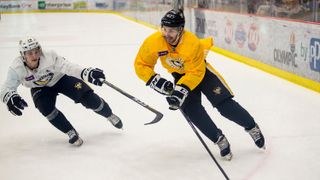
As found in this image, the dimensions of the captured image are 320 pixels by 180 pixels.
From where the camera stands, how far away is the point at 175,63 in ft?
10.6

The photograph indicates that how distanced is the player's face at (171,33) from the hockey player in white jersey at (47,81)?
71cm

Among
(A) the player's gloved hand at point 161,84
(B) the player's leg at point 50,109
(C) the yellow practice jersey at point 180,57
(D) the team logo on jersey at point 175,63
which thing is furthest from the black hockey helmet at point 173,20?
(B) the player's leg at point 50,109

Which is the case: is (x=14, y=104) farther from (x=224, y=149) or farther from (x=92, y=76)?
(x=224, y=149)

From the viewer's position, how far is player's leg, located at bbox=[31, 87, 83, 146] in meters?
3.56

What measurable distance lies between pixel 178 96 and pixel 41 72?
44.7 inches

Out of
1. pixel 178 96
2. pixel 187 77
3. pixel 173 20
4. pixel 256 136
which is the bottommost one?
pixel 256 136

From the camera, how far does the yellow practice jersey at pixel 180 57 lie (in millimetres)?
3045

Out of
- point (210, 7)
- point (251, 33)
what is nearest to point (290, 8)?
point (251, 33)

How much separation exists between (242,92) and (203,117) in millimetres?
2378

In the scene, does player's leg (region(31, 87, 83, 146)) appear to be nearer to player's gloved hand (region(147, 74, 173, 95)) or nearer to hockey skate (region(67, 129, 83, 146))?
hockey skate (region(67, 129, 83, 146))

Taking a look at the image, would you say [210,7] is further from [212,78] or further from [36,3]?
[36,3]

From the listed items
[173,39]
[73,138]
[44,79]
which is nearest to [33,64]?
[44,79]

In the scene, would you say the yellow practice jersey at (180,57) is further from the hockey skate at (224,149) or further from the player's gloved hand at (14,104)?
the player's gloved hand at (14,104)

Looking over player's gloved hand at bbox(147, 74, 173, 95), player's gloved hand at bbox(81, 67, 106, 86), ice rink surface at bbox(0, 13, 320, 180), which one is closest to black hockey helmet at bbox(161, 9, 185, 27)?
player's gloved hand at bbox(147, 74, 173, 95)
